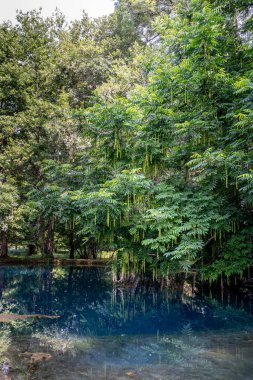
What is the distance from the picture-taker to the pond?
5.04 m

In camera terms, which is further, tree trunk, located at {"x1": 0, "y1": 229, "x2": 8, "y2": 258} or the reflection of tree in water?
tree trunk, located at {"x1": 0, "y1": 229, "x2": 8, "y2": 258}

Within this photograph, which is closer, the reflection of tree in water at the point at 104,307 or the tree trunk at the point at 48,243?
the reflection of tree in water at the point at 104,307

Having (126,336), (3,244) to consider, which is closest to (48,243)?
(3,244)

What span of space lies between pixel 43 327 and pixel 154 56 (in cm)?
974

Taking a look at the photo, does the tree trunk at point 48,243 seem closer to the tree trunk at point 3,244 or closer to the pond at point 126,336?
the tree trunk at point 3,244

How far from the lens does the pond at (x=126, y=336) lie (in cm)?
504

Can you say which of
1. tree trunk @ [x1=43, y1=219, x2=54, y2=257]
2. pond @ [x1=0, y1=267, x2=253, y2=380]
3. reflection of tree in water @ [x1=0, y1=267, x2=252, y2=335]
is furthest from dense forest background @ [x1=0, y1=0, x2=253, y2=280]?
tree trunk @ [x1=43, y1=219, x2=54, y2=257]

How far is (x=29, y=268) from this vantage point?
21.8m

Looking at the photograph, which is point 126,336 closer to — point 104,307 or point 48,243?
point 104,307

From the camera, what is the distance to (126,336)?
7164 mm

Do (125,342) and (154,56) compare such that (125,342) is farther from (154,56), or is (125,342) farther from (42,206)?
(154,56)

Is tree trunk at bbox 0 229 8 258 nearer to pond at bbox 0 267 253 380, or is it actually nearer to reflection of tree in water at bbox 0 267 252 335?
reflection of tree in water at bbox 0 267 252 335

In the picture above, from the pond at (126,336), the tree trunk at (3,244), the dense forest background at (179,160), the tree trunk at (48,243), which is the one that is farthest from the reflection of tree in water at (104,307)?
the tree trunk at (48,243)

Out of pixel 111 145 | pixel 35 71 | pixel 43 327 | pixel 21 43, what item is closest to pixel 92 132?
pixel 111 145
